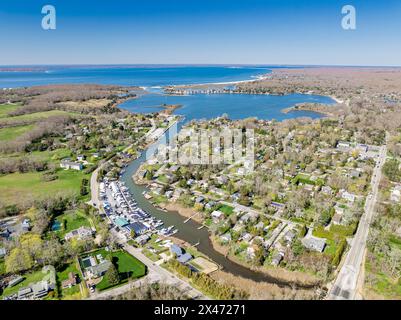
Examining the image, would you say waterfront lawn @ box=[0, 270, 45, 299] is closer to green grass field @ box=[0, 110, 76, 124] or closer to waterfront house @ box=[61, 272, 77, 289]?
waterfront house @ box=[61, 272, 77, 289]

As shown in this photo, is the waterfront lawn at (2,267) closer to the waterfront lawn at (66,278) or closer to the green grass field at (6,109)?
the waterfront lawn at (66,278)

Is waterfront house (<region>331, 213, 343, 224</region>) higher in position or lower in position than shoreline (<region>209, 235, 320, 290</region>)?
higher

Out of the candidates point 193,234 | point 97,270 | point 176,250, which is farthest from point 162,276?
point 193,234

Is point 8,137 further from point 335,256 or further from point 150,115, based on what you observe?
point 335,256

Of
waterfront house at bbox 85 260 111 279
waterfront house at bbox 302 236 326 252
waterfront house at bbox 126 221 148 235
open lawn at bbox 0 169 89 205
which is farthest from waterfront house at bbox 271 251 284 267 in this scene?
open lawn at bbox 0 169 89 205

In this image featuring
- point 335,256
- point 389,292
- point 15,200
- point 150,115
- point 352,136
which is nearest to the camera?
point 389,292

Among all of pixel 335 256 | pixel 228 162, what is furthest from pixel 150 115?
pixel 335 256

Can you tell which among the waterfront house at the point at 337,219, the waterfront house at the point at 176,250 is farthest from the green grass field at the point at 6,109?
the waterfront house at the point at 337,219
